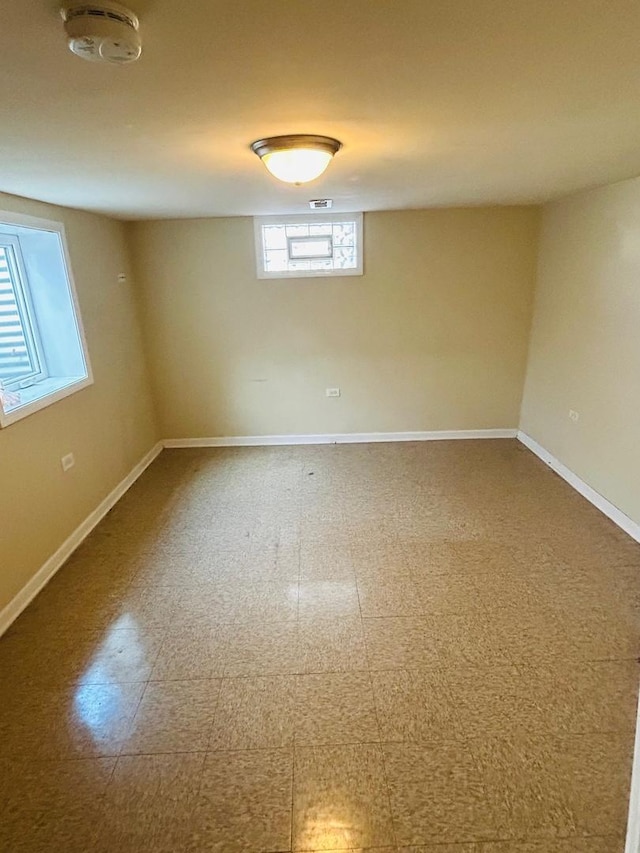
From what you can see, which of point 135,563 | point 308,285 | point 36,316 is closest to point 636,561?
point 135,563

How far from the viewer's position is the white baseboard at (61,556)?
2.49 metres

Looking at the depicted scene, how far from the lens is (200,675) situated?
2.12 metres

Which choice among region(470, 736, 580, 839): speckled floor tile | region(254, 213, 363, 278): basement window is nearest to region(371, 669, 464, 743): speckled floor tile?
region(470, 736, 580, 839): speckled floor tile

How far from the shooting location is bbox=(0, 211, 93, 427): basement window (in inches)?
117

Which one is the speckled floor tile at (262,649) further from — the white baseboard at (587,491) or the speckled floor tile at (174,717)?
the white baseboard at (587,491)

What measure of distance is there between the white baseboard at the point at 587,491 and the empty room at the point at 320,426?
3 centimetres

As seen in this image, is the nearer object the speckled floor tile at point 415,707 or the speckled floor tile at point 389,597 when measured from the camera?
the speckled floor tile at point 415,707

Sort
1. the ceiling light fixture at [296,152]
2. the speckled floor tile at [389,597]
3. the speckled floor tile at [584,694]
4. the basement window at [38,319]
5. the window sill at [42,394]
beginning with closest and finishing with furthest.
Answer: the ceiling light fixture at [296,152] < the speckled floor tile at [584,694] < the speckled floor tile at [389,597] < the window sill at [42,394] < the basement window at [38,319]

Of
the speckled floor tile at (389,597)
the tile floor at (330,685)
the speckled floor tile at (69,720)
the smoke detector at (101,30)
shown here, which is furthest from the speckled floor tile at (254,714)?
the smoke detector at (101,30)

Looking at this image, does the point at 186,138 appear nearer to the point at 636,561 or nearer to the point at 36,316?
the point at 36,316

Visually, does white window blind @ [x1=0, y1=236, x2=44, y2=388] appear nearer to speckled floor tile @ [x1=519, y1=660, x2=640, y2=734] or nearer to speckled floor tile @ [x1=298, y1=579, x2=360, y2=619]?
speckled floor tile @ [x1=298, y1=579, x2=360, y2=619]

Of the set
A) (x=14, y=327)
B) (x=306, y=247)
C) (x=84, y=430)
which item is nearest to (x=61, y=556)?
(x=84, y=430)

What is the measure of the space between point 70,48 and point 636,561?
134 inches

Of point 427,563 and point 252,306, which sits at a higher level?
point 252,306
